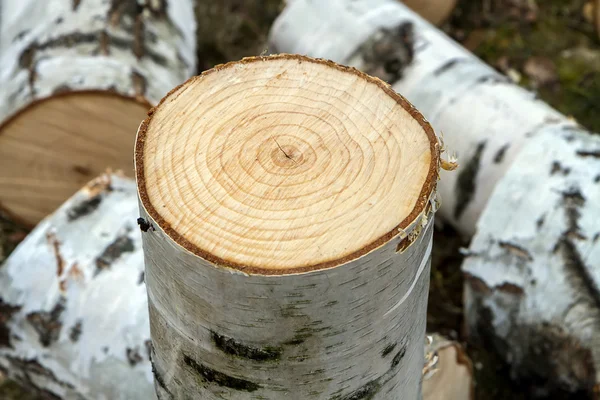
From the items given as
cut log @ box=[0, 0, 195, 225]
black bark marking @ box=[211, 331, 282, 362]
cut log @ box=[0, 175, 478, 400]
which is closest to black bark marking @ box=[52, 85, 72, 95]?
cut log @ box=[0, 0, 195, 225]

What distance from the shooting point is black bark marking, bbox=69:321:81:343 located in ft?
6.65

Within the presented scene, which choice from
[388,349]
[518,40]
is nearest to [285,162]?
[388,349]

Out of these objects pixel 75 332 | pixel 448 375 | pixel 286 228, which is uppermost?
pixel 286 228

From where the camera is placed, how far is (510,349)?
2484 millimetres

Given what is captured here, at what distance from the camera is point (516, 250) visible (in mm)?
2291

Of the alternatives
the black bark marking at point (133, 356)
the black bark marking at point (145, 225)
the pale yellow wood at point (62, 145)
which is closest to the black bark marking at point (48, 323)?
the black bark marking at point (133, 356)

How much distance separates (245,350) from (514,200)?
151cm

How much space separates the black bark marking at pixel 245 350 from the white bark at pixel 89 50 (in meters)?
1.60

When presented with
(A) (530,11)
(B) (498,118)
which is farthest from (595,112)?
(B) (498,118)

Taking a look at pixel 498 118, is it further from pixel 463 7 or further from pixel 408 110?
pixel 463 7

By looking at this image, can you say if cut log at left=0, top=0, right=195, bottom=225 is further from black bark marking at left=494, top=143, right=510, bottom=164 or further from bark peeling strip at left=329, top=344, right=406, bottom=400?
bark peeling strip at left=329, top=344, right=406, bottom=400

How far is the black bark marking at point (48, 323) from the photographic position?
2.07m

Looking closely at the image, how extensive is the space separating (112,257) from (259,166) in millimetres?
1144

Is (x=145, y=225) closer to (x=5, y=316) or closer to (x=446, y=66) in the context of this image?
(x=5, y=316)
